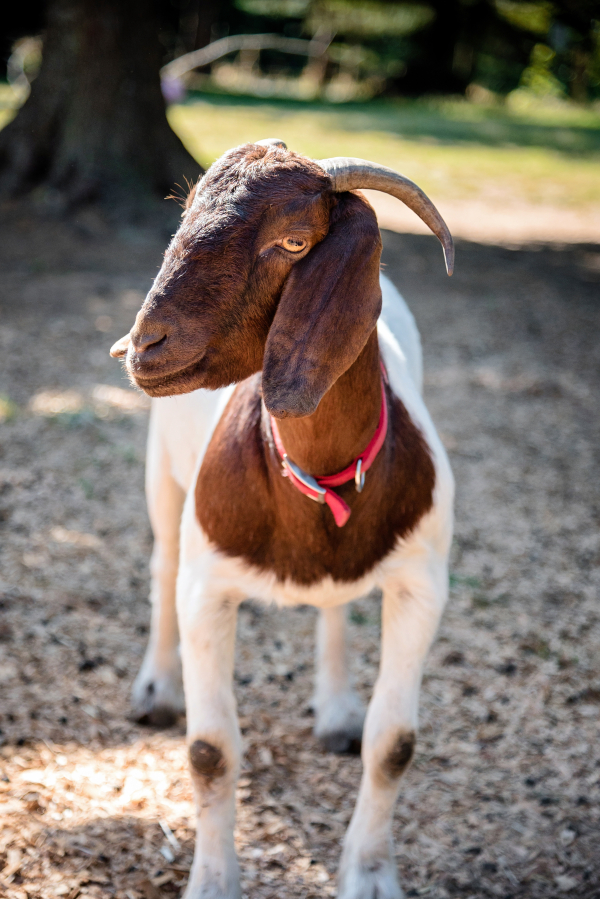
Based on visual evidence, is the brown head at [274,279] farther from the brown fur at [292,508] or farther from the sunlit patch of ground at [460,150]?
the sunlit patch of ground at [460,150]

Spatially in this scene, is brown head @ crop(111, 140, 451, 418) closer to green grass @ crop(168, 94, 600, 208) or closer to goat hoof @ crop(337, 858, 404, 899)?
goat hoof @ crop(337, 858, 404, 899)

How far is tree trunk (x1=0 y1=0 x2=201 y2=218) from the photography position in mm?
8758

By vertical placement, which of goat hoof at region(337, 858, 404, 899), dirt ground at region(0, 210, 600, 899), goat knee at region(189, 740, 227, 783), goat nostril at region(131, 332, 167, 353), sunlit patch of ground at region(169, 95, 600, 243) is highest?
goat nostril at region(131, 332, 167, 353)

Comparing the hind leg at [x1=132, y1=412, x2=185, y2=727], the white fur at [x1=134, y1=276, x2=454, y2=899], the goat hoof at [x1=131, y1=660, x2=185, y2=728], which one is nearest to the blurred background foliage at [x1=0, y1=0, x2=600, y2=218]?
the hind leg at [x1=132, y1=412, x2=185, y2=727]

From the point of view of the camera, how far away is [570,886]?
8.96ft

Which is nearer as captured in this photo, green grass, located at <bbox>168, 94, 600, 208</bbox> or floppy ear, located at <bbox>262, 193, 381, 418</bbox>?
floppy ear, located at <bbox>262, 193, 381, 418</bbox>

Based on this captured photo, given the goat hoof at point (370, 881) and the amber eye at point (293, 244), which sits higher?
the amber eye at point (293, 244)

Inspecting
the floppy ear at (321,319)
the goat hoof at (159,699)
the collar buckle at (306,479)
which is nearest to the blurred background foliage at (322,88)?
the goat hoof at (159,699)

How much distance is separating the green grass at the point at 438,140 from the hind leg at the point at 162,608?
37.1 feet

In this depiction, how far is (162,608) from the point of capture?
344 centimetres

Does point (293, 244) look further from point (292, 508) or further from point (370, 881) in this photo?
point (370, 881)

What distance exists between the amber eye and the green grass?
490 inches

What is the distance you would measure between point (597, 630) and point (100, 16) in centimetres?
810

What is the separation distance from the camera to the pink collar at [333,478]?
2.14 meters
